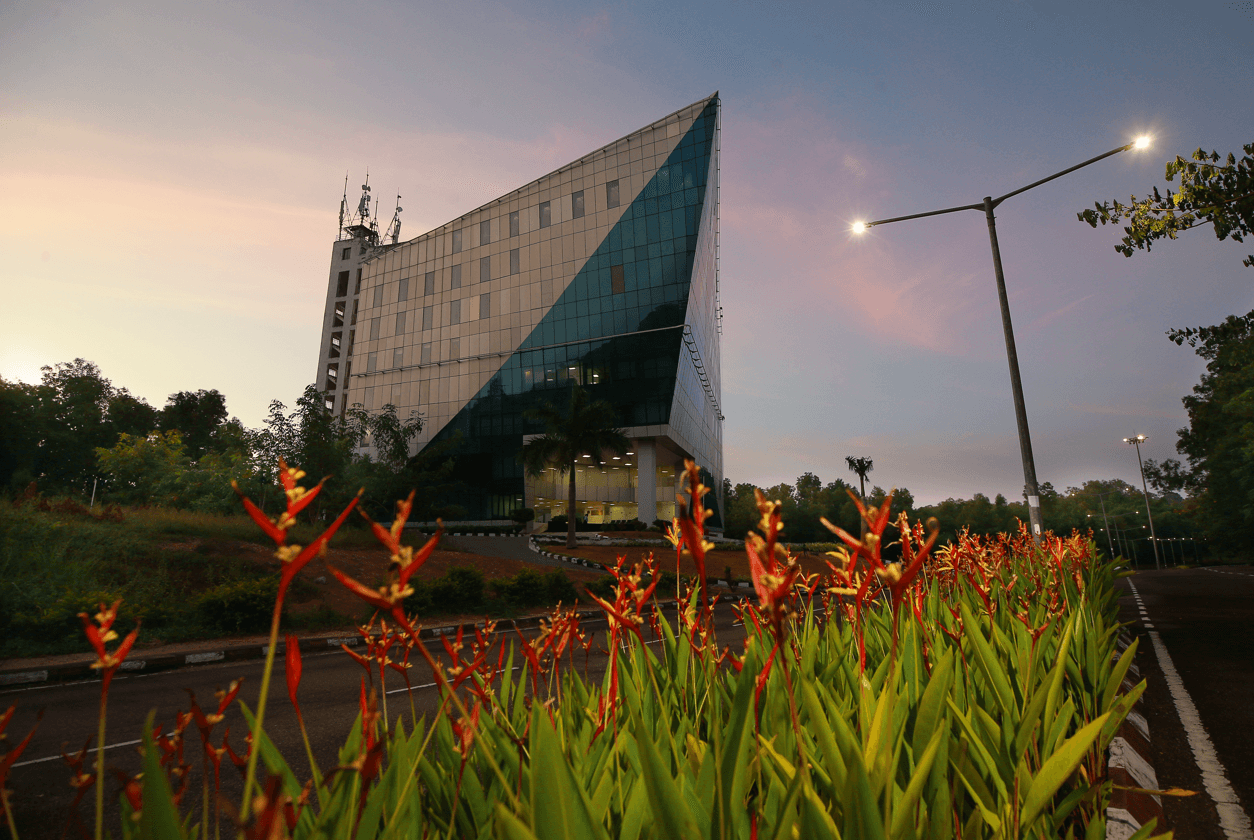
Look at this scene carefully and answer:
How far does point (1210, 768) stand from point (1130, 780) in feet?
5.94

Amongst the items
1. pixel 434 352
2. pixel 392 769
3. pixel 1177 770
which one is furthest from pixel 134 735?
pixel 434 352

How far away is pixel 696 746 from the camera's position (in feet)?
5.71

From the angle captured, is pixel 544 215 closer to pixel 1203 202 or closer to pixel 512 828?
pixel 1203 202

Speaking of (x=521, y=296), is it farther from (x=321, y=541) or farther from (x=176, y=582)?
(x=321, y=541)

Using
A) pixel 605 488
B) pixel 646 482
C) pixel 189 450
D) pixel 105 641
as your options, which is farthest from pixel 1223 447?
pixel 189 450

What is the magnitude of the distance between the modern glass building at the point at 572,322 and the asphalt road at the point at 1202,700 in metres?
36.1

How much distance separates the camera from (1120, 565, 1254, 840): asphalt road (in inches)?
145

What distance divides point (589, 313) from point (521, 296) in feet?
25.1

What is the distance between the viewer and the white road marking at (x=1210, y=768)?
3367 mm

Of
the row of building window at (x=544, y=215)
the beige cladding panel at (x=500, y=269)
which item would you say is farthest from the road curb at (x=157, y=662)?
the row of building window at (x=544, y=215)

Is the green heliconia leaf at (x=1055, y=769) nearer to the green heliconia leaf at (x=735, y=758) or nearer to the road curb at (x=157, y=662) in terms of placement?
the green heliconia leaf at (x=735, y=758)

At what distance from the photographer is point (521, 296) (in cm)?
5544

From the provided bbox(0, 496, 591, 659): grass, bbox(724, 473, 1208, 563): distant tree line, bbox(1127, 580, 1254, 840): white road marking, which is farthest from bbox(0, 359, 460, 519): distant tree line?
bbox(724, 473, 1208, 563): distant tree line

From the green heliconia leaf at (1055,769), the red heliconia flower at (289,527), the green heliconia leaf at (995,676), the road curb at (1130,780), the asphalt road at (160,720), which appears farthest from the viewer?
the asphalt road at (160,720)
